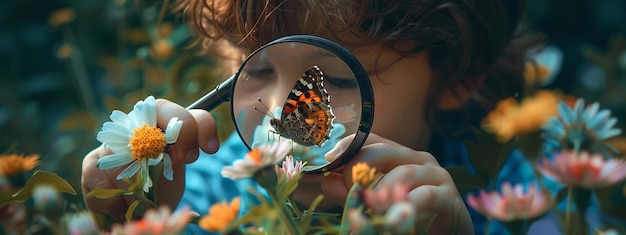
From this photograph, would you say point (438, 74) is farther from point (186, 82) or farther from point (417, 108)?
point (186, 82)

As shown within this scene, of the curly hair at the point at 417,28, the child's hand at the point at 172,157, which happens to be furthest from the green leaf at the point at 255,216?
the curly hair at the point at 417,28

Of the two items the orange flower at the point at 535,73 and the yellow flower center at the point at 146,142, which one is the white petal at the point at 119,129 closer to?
the yellow flower center at the point at 146,142

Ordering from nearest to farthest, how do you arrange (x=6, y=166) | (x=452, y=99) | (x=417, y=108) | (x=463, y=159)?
(x=6, y=166), (x=417, y=108), (x=452, y=99), (x=463, y=159)

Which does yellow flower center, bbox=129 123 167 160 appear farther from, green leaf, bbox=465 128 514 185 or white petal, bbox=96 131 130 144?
green leaf, bbox=465 128 514 185

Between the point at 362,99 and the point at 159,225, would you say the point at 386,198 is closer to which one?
the point at 159,225

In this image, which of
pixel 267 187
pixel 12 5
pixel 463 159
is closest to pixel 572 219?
pixel 267 187

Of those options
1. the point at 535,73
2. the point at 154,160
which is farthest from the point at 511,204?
the point at 535,73
